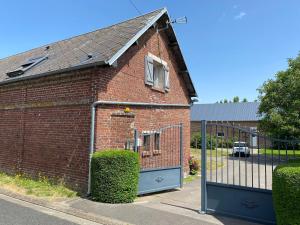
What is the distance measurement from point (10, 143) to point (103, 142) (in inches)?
193

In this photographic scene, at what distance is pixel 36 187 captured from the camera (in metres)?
9.54

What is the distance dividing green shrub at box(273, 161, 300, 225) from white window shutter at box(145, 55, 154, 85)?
6879 mm

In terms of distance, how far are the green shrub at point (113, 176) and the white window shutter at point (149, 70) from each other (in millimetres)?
4119

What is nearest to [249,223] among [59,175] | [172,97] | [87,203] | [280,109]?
[87,203]

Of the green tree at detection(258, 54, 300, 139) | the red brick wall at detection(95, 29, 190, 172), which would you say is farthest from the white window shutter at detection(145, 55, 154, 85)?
the green tree at detection(258, 54, 300, 139)

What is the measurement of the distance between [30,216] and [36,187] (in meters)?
2.92

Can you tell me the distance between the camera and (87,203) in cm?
811

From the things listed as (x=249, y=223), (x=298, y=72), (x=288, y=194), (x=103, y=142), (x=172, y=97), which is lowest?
(x=249, y=223)

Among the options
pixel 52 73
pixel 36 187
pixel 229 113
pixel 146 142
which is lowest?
pixel 36 187

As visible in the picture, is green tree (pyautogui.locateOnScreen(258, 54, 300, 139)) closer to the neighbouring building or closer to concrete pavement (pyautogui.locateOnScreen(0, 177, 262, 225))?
the neighbouring building

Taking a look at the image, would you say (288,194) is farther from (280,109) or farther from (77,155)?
(280,109)

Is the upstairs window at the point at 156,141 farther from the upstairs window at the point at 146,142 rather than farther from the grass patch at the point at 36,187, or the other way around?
the grass patch at the point at 36,187

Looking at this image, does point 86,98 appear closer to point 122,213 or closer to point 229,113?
point 122,213

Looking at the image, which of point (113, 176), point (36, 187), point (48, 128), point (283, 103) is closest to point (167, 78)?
point (48, 128)
